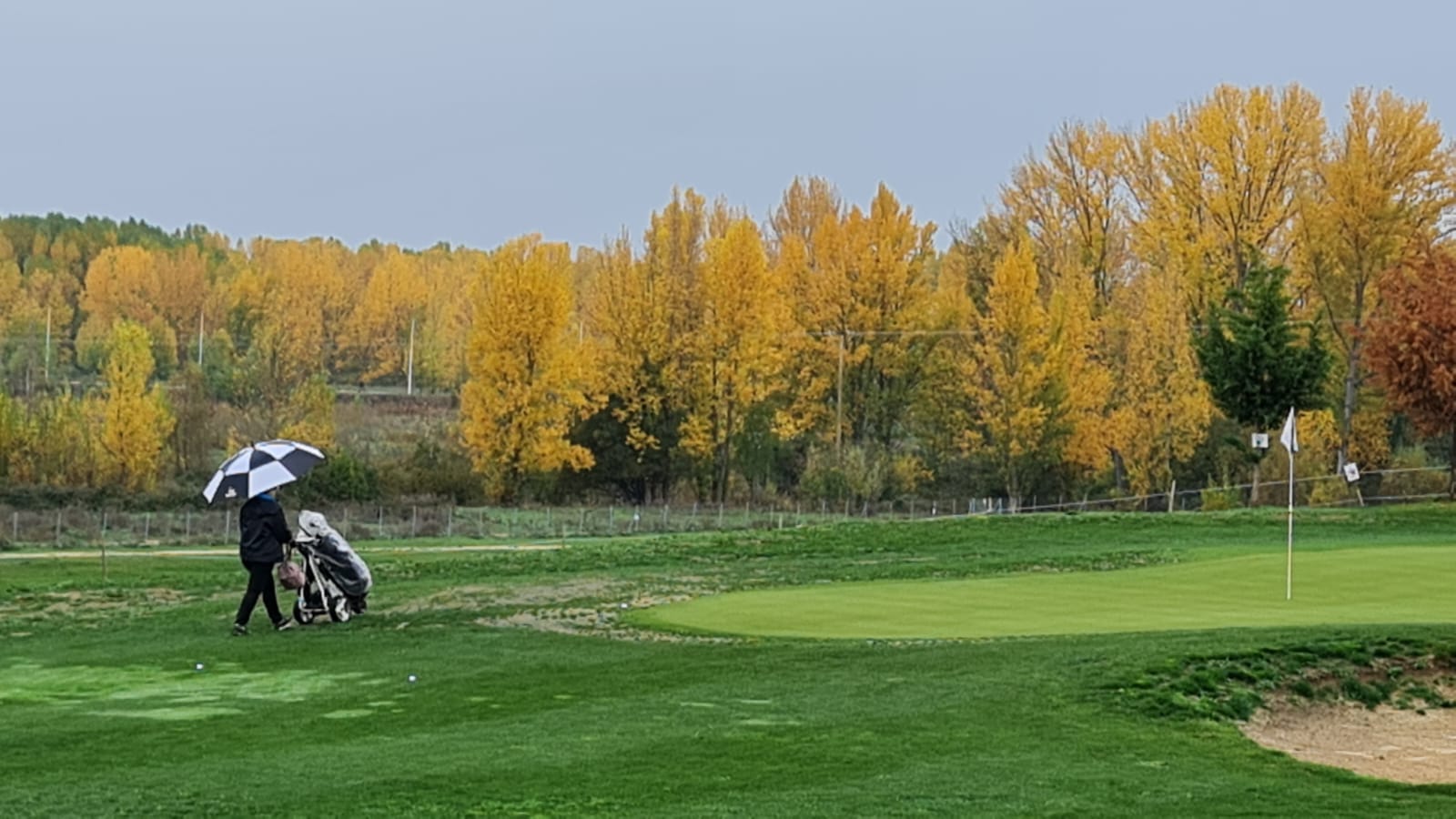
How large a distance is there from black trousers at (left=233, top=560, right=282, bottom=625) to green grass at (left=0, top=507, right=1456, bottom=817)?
0.34m

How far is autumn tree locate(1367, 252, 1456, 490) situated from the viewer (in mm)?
37375

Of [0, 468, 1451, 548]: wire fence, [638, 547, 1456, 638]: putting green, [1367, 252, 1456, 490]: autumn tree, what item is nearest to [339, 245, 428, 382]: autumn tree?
[0, 468, 1451, 548]: wire fence

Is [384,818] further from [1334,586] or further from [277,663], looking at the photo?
[1334,586]

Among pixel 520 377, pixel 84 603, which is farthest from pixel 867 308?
pixel 84 603

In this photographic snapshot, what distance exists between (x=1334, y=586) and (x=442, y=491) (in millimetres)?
38767

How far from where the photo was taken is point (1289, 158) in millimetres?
55156

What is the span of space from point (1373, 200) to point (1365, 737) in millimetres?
41390

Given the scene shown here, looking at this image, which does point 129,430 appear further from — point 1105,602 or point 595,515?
point 1105,602

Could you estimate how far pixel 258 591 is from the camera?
57.9ft

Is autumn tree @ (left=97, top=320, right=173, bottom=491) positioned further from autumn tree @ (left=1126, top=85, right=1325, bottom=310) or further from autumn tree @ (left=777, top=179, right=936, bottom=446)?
autumn tree @ (left=1126, top=85, right=1325, bottom=310)

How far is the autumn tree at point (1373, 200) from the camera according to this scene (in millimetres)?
50719

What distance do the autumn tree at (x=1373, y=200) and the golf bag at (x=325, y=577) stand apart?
38.5 meters

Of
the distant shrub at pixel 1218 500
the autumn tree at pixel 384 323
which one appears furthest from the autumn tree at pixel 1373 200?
the autumn tree at pixel 384 323

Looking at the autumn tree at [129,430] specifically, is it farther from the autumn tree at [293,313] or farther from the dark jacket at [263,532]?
the dark jacket at [263,532]
